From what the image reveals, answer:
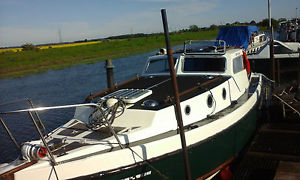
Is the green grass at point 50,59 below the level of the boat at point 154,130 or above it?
above

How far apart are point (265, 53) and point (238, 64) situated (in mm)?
9109

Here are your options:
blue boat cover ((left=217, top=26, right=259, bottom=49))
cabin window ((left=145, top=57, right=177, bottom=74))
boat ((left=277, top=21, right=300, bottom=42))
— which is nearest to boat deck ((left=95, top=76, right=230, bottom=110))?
cabin window ((left=145, top=57, right=177, bottom=74))

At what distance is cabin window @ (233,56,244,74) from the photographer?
9.35 m

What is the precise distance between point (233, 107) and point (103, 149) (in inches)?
175

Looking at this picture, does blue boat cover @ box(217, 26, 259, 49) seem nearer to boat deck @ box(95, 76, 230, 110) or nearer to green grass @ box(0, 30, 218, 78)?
boat deck @ box(95, 76, 230, 110)

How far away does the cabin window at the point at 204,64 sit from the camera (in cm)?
922

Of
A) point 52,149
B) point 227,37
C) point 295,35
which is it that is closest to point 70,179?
point 52,149

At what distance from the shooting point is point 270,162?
802 centimetres

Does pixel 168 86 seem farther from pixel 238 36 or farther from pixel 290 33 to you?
pixel 290 33

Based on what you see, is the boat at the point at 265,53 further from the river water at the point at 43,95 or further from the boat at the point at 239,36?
the river water at the point at 43,95

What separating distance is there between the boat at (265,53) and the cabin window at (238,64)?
26.7ft

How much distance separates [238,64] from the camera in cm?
968

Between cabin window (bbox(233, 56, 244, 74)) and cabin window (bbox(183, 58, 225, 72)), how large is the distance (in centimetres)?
48

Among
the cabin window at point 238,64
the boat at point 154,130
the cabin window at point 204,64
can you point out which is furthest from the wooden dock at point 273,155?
the cabin window at point 204,64
